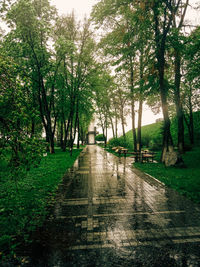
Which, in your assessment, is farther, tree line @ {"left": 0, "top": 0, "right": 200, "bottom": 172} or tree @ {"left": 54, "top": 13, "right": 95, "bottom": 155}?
tree @ {"left": 54, "top": 13, "right": 95, "bottom": 155}

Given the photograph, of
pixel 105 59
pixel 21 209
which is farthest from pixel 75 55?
pixel 21 209

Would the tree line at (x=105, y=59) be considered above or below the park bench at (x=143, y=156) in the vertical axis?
above

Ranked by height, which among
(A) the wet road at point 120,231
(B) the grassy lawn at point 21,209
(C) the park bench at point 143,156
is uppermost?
(C) the park bench at point 143,156

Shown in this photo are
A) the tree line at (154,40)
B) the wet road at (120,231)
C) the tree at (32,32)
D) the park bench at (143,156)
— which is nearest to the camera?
the wet road at (120,231)

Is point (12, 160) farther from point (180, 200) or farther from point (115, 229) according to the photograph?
point (180, 200)

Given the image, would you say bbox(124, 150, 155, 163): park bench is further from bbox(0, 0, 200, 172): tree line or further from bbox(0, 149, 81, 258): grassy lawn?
bbox(0, 149, 81, 258): grassy lawn

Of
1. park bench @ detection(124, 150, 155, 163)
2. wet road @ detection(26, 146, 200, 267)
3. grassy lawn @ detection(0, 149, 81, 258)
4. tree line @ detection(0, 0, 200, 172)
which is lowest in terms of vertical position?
wet road @ detection(26, 146, 200, 267)

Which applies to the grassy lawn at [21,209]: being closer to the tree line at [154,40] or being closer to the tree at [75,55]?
the tree line at [154,40]

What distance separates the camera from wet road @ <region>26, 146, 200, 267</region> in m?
3.17

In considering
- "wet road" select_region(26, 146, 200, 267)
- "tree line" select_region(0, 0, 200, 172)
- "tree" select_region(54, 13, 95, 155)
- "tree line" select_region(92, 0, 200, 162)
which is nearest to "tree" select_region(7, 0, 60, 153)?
"tree line" select_region(0, 0, 200, 172)

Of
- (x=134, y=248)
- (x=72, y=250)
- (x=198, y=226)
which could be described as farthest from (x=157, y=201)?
(x=72, y=250)

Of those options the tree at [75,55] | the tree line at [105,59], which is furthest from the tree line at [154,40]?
the tree at [75,55]

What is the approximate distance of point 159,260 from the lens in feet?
10.1

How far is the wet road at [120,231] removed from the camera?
317cm
